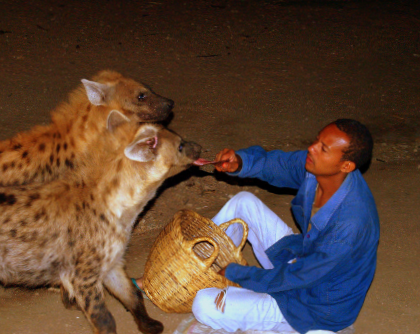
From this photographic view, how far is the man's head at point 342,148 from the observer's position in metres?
1.98

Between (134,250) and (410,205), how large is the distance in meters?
1.72

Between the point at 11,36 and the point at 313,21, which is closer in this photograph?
the point at 11,36

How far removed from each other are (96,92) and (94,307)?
1.22 metres

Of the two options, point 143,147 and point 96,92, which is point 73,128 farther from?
point 143,147

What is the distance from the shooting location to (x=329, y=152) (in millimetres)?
2006

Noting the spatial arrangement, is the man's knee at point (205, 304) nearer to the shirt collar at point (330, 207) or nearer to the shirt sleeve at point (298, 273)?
the shirt sleeve at point (298, 273)

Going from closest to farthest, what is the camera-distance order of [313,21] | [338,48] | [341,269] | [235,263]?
[341,269] → [235,263] → [338,48] → [313,21]

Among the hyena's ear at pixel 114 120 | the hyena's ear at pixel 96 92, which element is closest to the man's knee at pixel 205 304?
the hyena's ear at pixel 114 120

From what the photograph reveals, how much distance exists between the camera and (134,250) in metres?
2.86

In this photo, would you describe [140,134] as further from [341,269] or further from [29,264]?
[341,269]

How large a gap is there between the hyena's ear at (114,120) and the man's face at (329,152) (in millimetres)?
1036

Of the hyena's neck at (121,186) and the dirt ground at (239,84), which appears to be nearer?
the hyena's neck at (121,186)

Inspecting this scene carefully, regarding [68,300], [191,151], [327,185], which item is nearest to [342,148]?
[327,185]

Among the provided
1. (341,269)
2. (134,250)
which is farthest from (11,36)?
(341,269)
